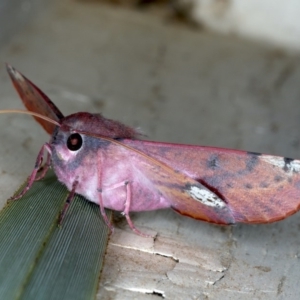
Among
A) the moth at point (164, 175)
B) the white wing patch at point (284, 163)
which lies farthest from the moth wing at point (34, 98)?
the white wing patch at point (284, 163)

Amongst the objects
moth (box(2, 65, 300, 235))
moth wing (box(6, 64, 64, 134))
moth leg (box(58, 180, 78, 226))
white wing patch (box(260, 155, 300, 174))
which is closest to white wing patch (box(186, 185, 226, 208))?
moth (box(2, 65, 300, 235))

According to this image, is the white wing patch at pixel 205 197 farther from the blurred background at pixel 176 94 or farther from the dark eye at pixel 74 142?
the dark eye at pixel 74 142

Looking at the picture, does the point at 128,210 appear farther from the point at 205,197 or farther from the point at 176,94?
the point at 176,94

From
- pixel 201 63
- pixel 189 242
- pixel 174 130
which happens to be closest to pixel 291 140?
pixel 174 130

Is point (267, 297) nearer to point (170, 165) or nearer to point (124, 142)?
point (170, 165)

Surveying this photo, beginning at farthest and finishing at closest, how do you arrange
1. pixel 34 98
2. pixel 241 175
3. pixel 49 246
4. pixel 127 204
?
1. pixel 34 98
2. pixel 127 204
3. pixel 241 175
4. pixel 49 246

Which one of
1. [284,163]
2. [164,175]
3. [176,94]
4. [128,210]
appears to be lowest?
[176,94]

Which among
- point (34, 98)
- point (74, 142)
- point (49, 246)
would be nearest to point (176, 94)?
point (34, 98)

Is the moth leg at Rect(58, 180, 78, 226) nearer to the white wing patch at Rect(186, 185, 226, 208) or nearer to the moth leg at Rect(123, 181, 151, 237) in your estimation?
the moth leg at Rect(123, 181, 151, 237)
